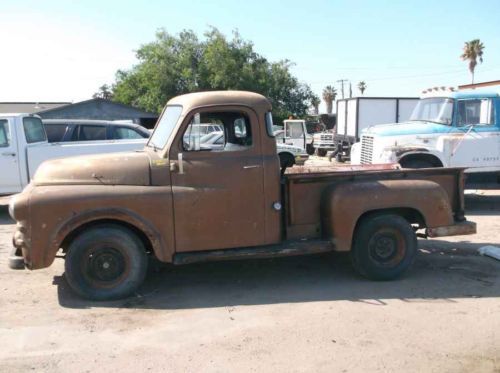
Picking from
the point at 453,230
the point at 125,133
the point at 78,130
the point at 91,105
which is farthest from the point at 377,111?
the point at 91,105

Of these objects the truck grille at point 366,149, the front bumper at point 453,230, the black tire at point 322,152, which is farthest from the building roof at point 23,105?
the front bumper at point 453,230

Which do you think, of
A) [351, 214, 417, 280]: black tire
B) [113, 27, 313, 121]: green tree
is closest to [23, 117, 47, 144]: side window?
[351, 214, 417, 280]: black tire

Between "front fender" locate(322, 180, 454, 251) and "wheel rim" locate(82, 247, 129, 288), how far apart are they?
2.26 metres

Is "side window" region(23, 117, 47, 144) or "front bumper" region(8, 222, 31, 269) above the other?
"side window" region(23, 117, 47, 144)

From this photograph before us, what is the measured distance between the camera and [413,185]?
5.96 metres

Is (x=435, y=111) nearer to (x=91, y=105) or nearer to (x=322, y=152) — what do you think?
(x=322, y=152)

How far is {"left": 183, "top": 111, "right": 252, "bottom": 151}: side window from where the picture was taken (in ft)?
18.0

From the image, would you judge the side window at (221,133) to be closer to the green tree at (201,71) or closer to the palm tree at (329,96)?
the green tree at (201,71)

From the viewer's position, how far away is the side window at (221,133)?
548 centimetres

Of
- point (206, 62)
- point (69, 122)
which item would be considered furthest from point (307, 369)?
point (206, 62)

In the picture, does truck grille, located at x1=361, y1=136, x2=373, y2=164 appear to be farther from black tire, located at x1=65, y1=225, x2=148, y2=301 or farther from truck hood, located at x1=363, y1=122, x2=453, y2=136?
black tire, located at x1=65, y1=225, x2=148, y2=301

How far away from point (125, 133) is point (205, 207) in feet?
21.5

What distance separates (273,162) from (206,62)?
3605 centimetres

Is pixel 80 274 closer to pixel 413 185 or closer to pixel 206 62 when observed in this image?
pixel 413 185
